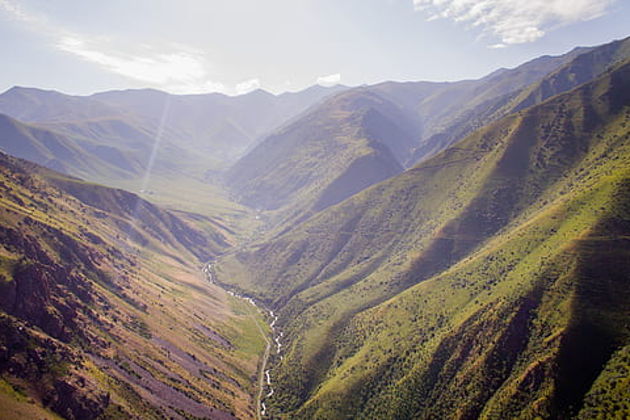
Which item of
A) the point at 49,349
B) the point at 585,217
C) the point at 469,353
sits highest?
the point at 585,217

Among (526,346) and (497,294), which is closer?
(526,346)

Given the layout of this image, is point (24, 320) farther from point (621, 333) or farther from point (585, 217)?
point (585, 217)

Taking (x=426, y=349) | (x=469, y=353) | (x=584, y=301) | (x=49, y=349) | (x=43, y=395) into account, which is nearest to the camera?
(x=43, y=395)

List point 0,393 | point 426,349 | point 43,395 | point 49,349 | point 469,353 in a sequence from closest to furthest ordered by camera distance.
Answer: point 0,393, point 43,395, point 49,349, point 469,353, point 426,349

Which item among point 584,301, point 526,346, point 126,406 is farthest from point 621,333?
point 126,406

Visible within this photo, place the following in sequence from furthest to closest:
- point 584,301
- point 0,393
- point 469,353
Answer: point 469,353 → point 584,301 → point 0,393

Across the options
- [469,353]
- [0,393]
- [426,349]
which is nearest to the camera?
[0,393]

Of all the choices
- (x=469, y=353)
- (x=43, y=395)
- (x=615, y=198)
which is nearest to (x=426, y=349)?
(x=469, y=353)

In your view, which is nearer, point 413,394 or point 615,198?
point 413,394

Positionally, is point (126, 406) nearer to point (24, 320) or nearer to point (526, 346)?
point (24, 320)

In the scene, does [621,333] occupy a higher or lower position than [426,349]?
higher
